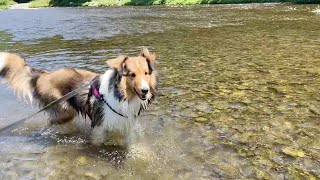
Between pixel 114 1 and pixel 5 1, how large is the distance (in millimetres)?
40073

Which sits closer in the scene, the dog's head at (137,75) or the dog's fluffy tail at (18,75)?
the dog's head at (137,75)

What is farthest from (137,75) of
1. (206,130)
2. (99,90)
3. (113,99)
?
(206,130)

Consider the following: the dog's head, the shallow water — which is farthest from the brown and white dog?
the shallow water

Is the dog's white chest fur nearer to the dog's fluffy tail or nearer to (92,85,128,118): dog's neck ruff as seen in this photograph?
(92,85,128,118): dog's neck ruff

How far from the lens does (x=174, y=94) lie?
896cm

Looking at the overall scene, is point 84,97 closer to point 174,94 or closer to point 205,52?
point 174,94

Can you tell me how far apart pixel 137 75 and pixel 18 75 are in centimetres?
274

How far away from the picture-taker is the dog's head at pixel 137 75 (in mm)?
5301

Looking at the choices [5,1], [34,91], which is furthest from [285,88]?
[5,1]

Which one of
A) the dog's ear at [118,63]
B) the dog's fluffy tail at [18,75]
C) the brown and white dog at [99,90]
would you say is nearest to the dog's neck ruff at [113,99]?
the brown and white dog at [99,90]

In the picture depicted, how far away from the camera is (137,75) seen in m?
5.37

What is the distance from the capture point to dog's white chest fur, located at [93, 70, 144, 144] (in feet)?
19.2

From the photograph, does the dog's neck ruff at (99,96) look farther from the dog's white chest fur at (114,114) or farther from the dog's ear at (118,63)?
the dog's ear at (118,63)

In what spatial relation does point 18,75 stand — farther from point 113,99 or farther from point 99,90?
point 113,99
